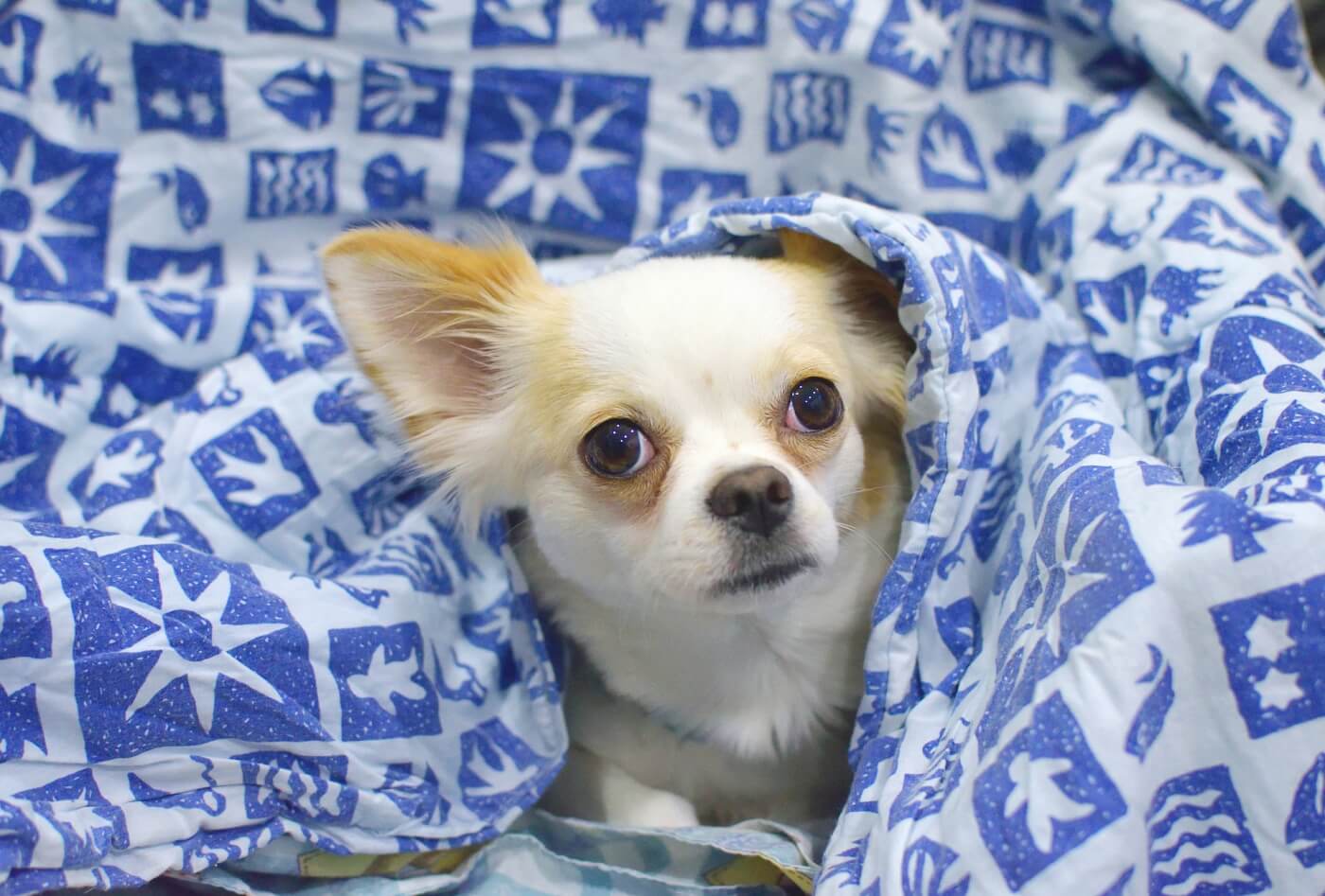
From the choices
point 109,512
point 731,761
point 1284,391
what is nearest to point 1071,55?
point 1284,391

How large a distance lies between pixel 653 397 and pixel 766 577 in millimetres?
227

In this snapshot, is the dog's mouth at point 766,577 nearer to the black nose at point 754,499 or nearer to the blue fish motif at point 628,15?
the black nose at point 754,499

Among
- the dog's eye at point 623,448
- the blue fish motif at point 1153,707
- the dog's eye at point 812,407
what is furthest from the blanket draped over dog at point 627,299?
the dog's eye at point 623,448

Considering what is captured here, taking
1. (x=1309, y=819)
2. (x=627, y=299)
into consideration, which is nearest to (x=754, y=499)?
(x=627, y=299)

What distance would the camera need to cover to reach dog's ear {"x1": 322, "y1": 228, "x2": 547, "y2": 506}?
1.25 meters

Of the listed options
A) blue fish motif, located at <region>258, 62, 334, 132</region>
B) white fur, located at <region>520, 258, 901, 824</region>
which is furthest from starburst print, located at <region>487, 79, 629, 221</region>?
white fur, located at <region>520, 258, 901, 824</region>

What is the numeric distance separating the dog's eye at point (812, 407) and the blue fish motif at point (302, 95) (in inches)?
35.2

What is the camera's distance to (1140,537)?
89 cm

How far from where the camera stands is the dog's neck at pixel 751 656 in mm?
1314

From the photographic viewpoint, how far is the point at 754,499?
1.06 m

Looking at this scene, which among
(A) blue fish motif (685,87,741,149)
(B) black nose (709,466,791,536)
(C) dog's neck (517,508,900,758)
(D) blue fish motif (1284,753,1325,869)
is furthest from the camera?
(A) blue fish motif (685,87,741,149)

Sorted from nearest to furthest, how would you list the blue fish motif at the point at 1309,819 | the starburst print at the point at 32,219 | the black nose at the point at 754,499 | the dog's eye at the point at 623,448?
the blue fish motif at the point at 1309,819 < the black nose at the point at 754,499 < the dog's eye at the point at 623,448 < the starburst print at the point at 32,219

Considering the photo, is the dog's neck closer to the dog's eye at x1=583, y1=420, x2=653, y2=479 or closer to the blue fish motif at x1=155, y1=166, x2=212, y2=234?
the dog's eye at x1=583, y1=420, x2=653, y2=479

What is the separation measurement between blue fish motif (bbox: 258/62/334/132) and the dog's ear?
16.3 inches
